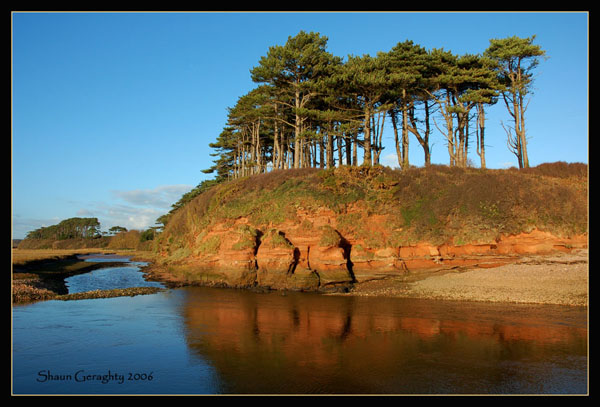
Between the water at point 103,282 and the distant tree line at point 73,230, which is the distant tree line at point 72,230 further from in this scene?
the water at point 103,282

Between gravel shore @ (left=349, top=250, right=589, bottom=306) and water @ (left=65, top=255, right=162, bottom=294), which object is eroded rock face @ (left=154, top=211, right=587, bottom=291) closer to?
gravel shore @ (left=349, top=250, right=589, bottom=306)

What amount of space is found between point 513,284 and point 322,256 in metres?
11.1

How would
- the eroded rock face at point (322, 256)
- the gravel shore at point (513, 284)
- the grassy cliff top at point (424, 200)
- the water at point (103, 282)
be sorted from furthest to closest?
the water at point (103, 282)
the grassy cliff top at point (424, 200)
the eroded rock face at point (322, 256)
the gravel shore at point (513, 284)

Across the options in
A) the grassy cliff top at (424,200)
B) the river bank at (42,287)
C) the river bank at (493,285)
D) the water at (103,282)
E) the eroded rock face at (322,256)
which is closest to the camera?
the river bank at (493,285)

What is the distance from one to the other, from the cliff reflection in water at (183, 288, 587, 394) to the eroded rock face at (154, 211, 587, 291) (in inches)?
203

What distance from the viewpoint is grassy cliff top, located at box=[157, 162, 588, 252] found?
2388cm

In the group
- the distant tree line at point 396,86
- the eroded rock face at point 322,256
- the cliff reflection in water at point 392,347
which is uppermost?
the distant tree line at point 396,86

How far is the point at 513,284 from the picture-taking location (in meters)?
19.7

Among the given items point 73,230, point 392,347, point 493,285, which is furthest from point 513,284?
point 73,230

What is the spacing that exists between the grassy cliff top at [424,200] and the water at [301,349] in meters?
7.98

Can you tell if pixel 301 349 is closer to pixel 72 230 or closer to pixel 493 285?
pixel 493 285

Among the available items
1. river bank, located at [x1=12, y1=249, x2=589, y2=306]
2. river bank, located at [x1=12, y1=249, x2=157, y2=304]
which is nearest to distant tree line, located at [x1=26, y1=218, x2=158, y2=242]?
river bank, located at [x1=12, y1=249, x2=157, y2=304]

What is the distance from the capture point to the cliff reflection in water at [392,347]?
8.99 m

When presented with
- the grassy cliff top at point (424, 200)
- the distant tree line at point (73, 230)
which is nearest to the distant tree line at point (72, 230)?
the distant tree line at point (73, 230)
